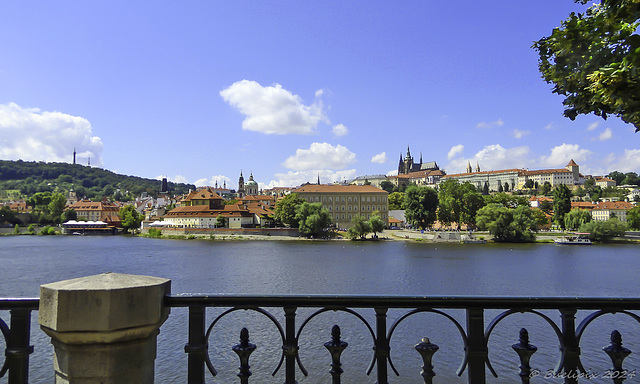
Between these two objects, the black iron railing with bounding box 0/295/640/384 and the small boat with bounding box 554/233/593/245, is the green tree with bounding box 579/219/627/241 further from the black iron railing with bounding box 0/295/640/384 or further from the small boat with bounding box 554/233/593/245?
the black iron railing with bounding box 0/295/640/384

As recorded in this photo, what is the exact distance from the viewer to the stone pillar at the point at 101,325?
2.29 metres

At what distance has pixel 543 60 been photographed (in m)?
4.67

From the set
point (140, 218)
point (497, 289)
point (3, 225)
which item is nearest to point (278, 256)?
point (497, 289)

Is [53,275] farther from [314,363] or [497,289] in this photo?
[497,289]

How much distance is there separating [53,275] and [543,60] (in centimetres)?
4016

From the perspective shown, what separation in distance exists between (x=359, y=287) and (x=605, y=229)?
6538 centimetres

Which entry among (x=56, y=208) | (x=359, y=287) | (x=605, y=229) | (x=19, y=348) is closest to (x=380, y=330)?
(x=19, y=348)

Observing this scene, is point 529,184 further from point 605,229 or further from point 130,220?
point 130,220

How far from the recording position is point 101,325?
2.29 metres

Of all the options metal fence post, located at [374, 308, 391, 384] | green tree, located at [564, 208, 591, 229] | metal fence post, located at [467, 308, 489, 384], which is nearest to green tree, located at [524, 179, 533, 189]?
green tree, located at [564, 208, 591, 229]

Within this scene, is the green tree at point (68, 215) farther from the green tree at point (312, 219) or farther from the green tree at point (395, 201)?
the green tree at point (395, 201)

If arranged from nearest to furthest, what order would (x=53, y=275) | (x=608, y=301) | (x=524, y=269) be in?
(x=608, y=301) → (x=53, y=275) → (x=524, y=269)

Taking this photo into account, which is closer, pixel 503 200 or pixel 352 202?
pixel 503 200

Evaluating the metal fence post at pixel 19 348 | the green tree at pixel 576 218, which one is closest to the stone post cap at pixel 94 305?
the metal fence post at pixel 19 348
